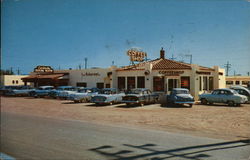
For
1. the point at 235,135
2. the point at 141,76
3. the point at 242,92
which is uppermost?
the point at 141,76

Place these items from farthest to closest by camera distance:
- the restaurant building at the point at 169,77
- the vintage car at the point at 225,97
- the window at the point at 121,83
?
the window at the point at 121,83, the restaurant building at the point at 169,77, the vintage car at the point at 225,97

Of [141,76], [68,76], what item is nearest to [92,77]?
[68,76]

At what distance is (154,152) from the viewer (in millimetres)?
4277

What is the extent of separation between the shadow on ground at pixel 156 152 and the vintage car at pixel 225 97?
9800 millimetres

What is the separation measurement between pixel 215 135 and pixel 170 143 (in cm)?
187

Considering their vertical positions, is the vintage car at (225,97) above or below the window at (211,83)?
below

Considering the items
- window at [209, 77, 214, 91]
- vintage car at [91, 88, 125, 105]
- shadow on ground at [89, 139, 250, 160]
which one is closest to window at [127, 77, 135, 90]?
vintage car at [91, 88, 125, 105]

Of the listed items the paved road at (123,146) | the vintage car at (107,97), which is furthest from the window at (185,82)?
the paved road at (123,146)

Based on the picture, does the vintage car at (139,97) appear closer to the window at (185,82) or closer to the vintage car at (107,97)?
the vintage car at (107,97)

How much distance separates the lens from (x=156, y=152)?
4.28 metres

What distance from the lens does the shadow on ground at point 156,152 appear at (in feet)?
13.3

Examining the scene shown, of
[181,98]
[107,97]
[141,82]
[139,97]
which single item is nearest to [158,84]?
[141,82]

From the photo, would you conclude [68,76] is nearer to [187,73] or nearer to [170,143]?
[187,73]

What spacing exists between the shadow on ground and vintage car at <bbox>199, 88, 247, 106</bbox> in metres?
9.80
